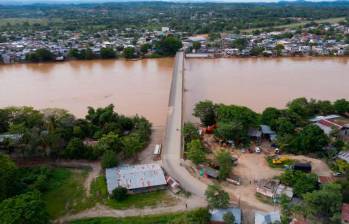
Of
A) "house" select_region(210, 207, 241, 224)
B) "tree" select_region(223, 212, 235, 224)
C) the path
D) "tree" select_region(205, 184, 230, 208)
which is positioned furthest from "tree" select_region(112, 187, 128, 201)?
"tree" select_region(223, 212, 235, 224)

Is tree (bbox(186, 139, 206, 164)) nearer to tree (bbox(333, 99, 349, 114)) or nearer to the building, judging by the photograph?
the building

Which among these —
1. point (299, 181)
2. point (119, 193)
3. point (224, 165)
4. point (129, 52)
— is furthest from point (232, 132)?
point (129, 52)

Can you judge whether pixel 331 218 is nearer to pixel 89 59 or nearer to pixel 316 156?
pixel 316 156

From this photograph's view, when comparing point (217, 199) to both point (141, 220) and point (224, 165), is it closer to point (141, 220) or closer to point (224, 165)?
point (224, 165)

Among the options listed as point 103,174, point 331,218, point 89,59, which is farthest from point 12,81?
point 331,218

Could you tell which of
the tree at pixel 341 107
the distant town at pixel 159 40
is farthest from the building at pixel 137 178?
the distant town at pixel 159 40

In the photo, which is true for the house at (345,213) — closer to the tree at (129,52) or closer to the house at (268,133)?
the house at (268,133)
